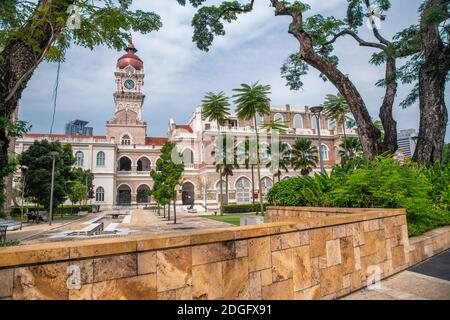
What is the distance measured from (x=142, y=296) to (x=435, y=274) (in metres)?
4.95

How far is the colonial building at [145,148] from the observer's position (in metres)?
46.2

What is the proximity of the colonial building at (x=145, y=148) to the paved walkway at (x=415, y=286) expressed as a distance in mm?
37519

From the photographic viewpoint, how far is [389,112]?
1216 centimetres

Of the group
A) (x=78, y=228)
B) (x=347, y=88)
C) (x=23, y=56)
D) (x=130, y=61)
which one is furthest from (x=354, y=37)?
(x=130, y=61)

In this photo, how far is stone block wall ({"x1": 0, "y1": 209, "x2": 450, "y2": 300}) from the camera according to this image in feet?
7.04

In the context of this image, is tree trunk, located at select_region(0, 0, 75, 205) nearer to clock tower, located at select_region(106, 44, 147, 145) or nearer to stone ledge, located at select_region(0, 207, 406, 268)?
stone ledge, located at select_region(0, 207, 406, 268)

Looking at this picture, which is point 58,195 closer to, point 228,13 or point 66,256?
point 228,13

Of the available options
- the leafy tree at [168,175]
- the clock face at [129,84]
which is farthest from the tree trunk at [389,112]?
the clock face at [129,84]

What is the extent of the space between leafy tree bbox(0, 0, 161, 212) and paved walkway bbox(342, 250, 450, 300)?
7.70 meters

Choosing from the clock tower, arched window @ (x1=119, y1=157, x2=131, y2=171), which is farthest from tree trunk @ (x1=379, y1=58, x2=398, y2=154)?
the clock tower

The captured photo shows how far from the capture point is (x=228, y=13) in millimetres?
14320

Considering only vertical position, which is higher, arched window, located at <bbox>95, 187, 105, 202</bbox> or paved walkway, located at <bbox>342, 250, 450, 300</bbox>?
arched window, located at <bbox>95, 187, 105, 202</bbox>

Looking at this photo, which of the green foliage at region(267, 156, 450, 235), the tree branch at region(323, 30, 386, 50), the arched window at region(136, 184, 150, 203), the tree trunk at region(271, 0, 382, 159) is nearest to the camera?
the green foliage at region(267, 156, 450, 235)

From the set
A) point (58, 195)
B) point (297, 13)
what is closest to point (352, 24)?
point (297, 13)
